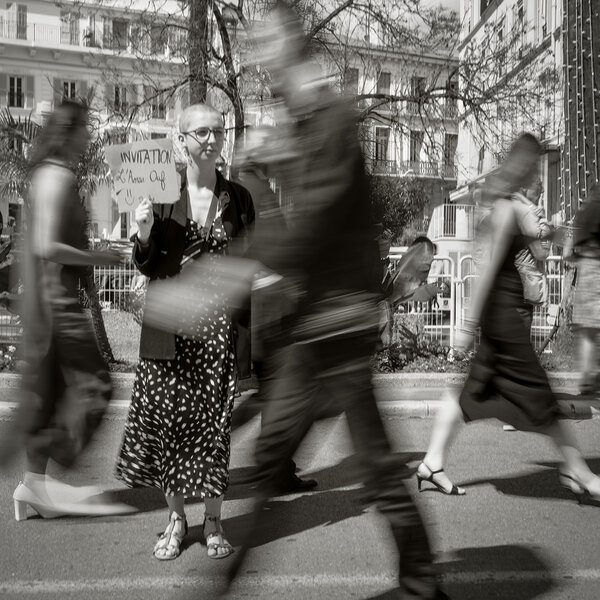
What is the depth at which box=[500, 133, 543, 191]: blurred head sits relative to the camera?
16.3 feet

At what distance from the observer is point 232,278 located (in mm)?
3086

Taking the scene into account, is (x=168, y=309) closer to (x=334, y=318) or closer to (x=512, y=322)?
(x=334, y=318)

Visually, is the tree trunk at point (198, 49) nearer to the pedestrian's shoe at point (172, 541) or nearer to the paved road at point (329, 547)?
the paved road at point (329, 547)

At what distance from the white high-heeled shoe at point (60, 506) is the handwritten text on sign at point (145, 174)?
1.62 meters

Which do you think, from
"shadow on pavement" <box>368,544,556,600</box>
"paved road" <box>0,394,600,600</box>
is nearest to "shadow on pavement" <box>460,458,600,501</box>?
"paved road" <box>0,394,600,600</box>

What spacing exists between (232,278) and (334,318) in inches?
17.3

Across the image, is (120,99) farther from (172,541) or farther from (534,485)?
(172,541)

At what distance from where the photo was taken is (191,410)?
3.97 metres

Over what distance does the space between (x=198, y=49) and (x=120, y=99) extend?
2108 millimetres

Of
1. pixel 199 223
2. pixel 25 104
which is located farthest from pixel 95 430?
pixel 25 104

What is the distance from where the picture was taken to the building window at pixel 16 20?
57.7 metres

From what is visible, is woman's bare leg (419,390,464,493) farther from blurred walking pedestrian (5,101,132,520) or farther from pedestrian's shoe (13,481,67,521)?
pedestrian's shoe (13,481,67,521)

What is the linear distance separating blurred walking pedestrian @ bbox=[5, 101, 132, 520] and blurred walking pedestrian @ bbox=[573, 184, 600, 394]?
3.83 metres

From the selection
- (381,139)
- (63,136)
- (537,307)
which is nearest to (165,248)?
(63,136)
